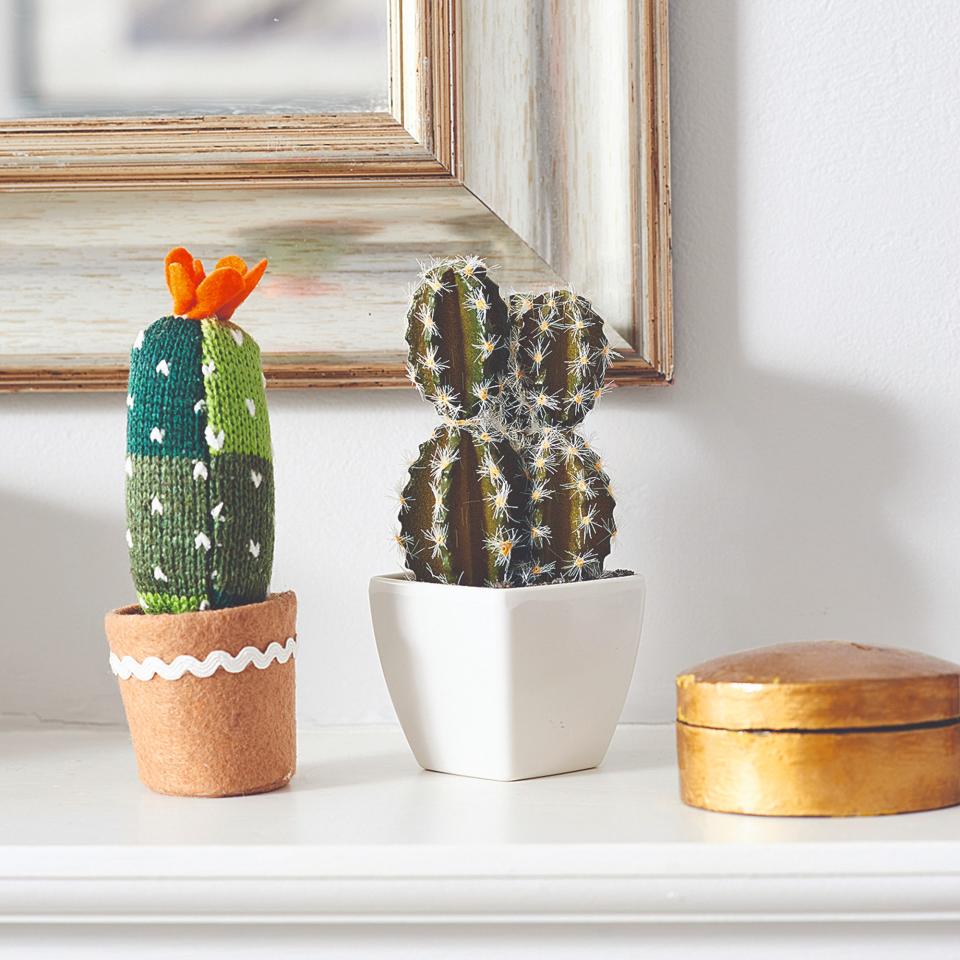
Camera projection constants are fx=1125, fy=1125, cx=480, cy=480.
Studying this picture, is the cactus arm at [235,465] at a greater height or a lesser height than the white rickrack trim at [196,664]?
greater

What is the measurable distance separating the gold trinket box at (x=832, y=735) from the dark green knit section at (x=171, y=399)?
281 mm

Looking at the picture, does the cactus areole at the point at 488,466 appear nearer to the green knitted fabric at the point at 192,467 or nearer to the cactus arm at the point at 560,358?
the cactus arm at the point at 560,358

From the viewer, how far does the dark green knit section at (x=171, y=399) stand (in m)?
0.56

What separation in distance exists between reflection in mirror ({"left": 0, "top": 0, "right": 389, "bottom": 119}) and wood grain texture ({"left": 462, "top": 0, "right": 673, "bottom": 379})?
0.08 meters

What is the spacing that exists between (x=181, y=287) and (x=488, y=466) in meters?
0.19

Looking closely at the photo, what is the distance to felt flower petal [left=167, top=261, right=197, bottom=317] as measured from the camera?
0.58 meters

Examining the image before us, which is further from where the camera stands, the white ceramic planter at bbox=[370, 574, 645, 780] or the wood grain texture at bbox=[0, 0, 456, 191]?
the wood grain texture at bbox=[0, 0, 456, 191]

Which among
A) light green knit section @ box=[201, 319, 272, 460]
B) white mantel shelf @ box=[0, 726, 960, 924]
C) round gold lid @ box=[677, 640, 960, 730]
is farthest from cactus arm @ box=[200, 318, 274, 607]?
round gold lid @ box=[677, 640, 960, 730]

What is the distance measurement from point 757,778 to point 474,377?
26cm

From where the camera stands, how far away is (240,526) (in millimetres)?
573

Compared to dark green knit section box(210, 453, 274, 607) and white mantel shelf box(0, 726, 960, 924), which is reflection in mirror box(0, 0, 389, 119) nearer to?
dark green knit section box(210, 453, 274, 607)

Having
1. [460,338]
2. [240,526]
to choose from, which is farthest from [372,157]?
[240,526]

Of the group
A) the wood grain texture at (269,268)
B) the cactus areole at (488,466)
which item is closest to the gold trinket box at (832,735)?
the cactus areole at (488,466)

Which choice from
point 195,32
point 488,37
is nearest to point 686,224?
point 488,37
